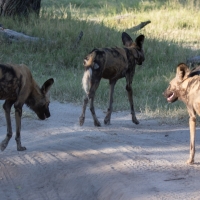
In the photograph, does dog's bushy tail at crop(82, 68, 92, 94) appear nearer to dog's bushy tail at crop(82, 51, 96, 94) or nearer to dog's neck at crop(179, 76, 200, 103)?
dog's bushy tail at crop(82, 51, 96, 94)

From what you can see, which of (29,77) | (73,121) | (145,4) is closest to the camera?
(29,77)

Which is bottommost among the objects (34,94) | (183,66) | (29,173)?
(29,173)

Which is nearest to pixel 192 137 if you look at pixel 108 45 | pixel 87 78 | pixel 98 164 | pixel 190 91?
pixel 190 91

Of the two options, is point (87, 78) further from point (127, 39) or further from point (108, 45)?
point (108, 45)

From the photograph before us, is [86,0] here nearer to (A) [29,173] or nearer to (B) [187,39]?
(B) [187,39]

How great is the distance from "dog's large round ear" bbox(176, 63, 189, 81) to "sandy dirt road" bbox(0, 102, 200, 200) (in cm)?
71

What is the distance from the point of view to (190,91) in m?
4.62

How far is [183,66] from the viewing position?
15.3 feet

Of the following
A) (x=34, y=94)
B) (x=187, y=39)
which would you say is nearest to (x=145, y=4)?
(x=187, y=39)

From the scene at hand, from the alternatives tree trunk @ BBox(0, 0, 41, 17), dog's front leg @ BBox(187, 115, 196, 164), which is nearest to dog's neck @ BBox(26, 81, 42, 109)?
dog's front leg @ BBox(187, 115, 196, 164)

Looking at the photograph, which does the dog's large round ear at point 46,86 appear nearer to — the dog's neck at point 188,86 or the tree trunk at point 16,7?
the dog's neck at point 188,86

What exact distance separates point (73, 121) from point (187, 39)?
5.73 metres

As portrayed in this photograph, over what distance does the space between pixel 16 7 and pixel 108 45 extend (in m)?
2.25

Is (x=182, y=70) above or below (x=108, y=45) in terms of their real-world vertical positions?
above
